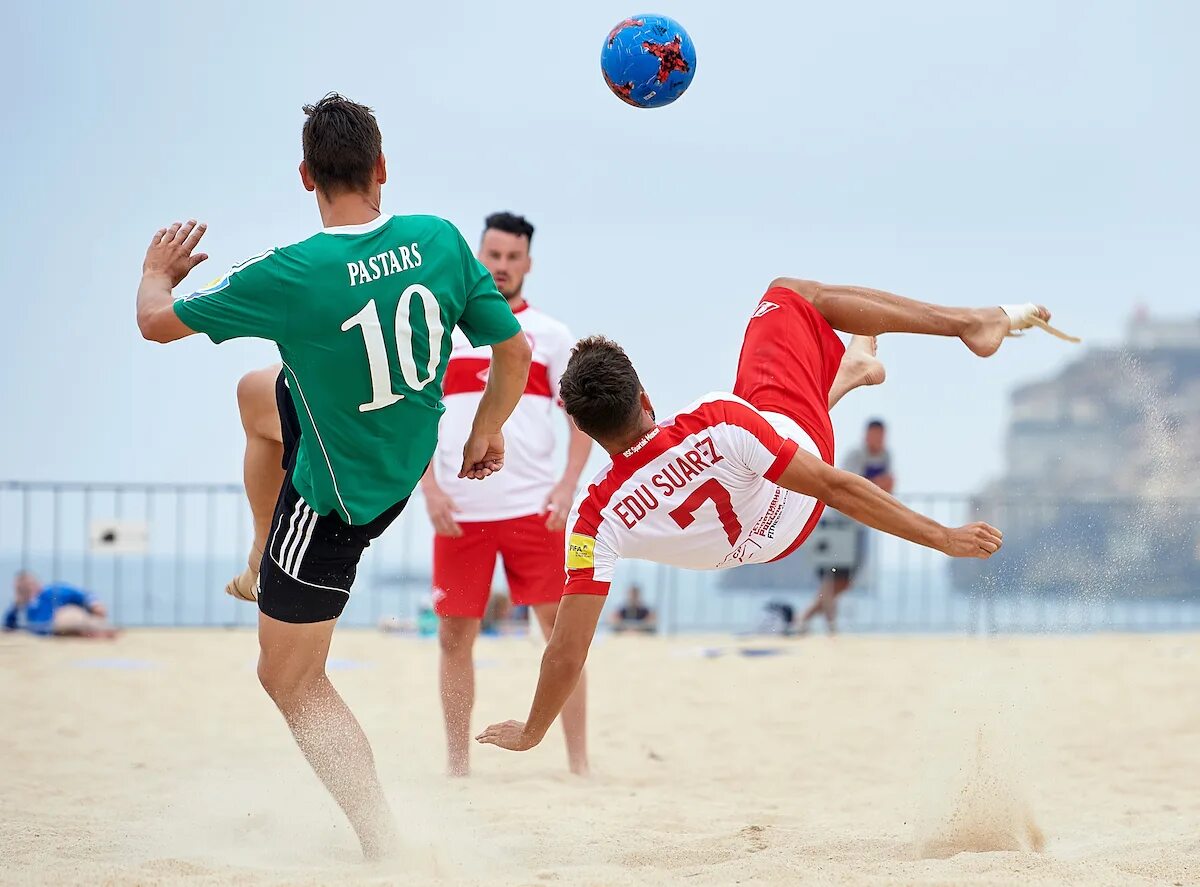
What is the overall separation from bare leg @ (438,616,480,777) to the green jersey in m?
1.60

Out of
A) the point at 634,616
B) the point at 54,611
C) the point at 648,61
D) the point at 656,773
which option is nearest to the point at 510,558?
the point at 656,773

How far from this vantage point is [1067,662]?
8906 mm

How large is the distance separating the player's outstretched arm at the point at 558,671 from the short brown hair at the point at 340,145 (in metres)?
1.22

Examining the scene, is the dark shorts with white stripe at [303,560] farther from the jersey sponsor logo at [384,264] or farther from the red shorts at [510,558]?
the red shorts at [510,558]

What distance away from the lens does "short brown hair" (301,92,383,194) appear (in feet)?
10.5

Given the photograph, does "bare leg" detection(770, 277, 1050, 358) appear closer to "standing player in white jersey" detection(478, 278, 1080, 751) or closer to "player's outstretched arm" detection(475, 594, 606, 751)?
"standing player in white jersey" detection(478, 278, 1080, 751)

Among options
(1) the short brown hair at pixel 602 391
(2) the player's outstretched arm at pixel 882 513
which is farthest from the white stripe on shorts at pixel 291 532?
(2) the player's outstretched arm at pixel 882 513

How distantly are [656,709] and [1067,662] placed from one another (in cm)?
330

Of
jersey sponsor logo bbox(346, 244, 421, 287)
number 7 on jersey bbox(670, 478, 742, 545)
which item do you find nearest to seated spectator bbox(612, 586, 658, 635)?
number 7 on jersey bbox(670, 478, 742, 545)

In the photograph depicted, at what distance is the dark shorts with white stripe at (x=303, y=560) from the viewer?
10.9 feet

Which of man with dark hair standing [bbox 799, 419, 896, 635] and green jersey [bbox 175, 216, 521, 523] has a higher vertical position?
green jersey [bbox 175, 216, 521, 523]

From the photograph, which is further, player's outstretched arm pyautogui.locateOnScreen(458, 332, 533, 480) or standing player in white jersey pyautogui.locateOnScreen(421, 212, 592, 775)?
standing player in white jersey pyautogui.locateOnScreen(421, 212, 592, 775)

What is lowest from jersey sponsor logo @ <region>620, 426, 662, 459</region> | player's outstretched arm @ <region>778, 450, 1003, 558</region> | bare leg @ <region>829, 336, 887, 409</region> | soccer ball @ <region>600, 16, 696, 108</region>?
player's outstretched arm @ <region>778, 450, 1003, 558</region>

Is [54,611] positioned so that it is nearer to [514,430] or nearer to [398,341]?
[514,430]
